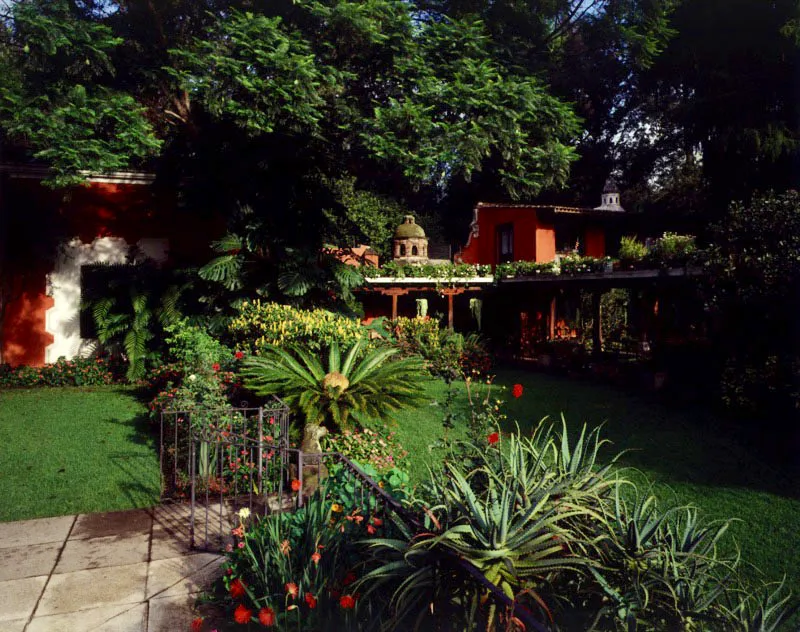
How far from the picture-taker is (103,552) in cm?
455

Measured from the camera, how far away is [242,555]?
3.87 meters

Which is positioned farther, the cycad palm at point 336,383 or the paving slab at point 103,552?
the cycad palm at point 336,383

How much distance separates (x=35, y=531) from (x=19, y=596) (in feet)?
4.32

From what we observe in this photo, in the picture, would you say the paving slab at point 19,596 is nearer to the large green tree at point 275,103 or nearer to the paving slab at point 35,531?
the paving slab at point 35,531

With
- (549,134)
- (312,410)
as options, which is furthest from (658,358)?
(312,410)

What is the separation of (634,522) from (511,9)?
11.6 metres

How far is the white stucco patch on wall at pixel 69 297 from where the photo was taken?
12422 millimetres

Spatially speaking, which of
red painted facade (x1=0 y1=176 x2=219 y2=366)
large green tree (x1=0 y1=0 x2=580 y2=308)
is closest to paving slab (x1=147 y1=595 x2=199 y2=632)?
large green tree (x1=0 y1=0 x2=580 y2=308)

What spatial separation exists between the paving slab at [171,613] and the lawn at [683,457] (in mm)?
2877

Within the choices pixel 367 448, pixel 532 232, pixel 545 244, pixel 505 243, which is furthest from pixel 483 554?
pixel 505 243

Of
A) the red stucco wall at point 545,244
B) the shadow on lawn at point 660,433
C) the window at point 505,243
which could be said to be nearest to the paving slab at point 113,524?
the shadow on lawn at point 660,433

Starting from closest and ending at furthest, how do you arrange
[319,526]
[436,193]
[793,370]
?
[319,526]
[793,370]
[436,193]

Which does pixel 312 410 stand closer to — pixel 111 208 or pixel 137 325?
pixel 137 325

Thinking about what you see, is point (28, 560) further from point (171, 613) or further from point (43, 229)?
point (43, 229)
